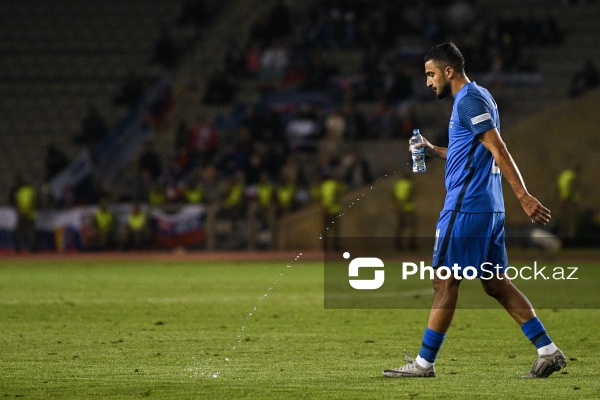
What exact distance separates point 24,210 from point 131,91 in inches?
271

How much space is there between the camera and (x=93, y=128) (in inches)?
1192

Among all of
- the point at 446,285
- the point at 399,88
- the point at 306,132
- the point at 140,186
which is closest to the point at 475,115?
the point at 446,285

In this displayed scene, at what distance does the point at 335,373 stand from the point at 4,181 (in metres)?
24.7

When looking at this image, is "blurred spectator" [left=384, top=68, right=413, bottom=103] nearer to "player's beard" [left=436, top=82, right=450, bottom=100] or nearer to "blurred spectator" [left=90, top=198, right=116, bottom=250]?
"blurred spectator" [left=90, top=198, right=116, bottom=250]

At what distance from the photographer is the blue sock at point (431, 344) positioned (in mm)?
Result: 7188

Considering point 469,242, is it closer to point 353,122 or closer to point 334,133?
point 334,133

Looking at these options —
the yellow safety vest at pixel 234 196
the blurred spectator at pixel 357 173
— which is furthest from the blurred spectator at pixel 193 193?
the blurred spectator at pixel 357 173

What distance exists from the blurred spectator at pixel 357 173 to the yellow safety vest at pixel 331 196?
2.56ft

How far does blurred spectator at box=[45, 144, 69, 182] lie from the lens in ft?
94.4

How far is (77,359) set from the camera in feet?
27.1

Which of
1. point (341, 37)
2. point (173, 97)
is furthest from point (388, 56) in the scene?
point (173, 97)

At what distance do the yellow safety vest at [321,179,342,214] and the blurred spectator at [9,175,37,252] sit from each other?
273 inches

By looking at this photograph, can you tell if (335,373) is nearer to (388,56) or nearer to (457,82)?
(457,82)

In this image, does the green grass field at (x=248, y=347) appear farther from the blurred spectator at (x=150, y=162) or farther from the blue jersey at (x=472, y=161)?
the blurred spectator at (x=150, y=162)
